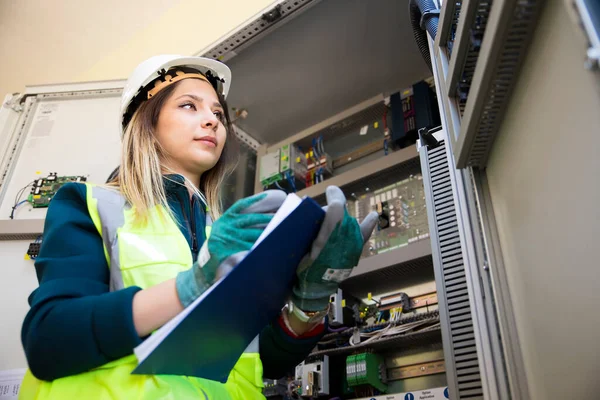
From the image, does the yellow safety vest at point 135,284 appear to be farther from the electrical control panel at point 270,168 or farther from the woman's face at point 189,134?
the electrical control panel at point 270,168

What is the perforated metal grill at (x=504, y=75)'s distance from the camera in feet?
2.40

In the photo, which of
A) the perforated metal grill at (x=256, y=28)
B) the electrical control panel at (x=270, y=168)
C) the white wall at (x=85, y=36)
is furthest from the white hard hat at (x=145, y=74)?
the electrical control panel at (x=270, y=168)

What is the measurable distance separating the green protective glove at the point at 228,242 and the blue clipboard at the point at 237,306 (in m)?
0.04

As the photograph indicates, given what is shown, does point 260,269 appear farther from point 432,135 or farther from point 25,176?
point 25,176

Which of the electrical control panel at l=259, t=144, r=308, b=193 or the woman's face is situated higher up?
the electrical control panel at l=259, t=144, r=308, b=193

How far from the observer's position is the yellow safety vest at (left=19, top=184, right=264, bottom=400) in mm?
821

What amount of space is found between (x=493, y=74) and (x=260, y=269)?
0.49 meters

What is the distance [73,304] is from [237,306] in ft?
0.86

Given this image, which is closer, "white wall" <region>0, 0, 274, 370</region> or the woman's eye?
the woman's eye

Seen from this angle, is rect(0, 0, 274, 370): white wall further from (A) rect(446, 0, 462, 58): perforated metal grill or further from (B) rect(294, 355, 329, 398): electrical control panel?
(B) rect(294, 355, 329, 398): electrical control panel

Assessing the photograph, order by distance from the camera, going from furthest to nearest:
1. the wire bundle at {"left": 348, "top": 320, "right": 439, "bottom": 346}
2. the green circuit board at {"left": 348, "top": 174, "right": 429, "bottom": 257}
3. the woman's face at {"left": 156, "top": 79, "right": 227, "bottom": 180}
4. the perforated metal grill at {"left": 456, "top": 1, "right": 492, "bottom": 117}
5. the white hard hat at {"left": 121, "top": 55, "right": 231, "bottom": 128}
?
the green circuit board at {"left": 348, "top": 174, "right": 429, "bottom": 257} → the wire bundle at {"left": 348, "top": 320, "right": 439, "bottom": 346} → the white hard hat at {"left": 121, "top": 55, "right": 231, "bottom": 128} → the woman's face at {"left": 156, "top": 79, "right": 227, "bottom": 180} → the perforated metal grill at {"left": 456, "top": 1, "right": 492, "bottom": 117}

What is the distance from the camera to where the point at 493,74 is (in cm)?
81

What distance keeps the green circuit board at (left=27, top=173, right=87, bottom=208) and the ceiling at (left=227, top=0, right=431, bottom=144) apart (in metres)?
0.95

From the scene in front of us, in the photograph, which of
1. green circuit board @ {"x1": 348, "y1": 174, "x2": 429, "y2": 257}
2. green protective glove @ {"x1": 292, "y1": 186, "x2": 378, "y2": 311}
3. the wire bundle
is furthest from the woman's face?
green circuit board @ {"x1": 348, "y1": 174, "x2": 429, "y2": 257}
